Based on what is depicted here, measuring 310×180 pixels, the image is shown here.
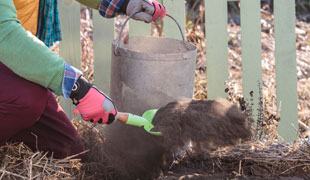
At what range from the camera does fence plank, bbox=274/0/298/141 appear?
3.52m

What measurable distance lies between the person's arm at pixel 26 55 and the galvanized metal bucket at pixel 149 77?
612 mm

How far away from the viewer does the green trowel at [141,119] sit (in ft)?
7.68

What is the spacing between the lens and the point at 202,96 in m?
3.93

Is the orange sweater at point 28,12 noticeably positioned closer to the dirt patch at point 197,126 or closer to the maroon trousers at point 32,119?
the maroon trousers at point 32,119

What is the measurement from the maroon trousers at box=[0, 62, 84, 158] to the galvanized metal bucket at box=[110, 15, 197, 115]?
0.36 m

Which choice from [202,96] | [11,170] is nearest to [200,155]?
[11,170]

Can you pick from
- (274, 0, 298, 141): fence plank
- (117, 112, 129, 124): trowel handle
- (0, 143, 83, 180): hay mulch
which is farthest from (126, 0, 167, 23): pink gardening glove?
(274, 0, 298, 141): fence plank

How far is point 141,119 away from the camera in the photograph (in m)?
2.43

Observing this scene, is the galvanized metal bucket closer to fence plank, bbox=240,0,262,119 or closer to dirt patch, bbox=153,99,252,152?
dirt patch, bbox=153,99,252,152

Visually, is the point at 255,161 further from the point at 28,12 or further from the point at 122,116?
the point at 28,12

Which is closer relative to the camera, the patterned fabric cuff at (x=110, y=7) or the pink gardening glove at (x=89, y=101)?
the pink gardening glove at (x=89, y=101)

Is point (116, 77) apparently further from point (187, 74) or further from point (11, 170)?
point (11, 170)

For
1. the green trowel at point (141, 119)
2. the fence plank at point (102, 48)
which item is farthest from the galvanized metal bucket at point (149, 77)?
the fence plank at point (102, 48)

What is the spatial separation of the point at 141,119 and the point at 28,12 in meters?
0.86
